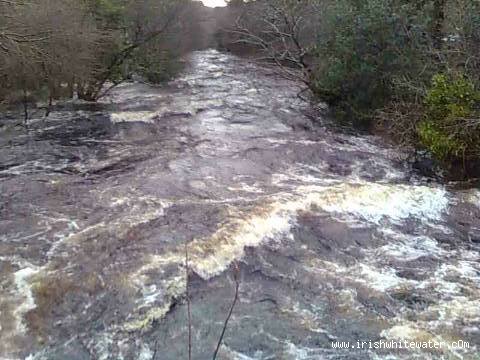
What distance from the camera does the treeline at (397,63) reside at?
11695mm

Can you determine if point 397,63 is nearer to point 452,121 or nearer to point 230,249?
point 452,121

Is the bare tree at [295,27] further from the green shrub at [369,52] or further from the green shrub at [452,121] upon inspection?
the green shrub at [452,121]

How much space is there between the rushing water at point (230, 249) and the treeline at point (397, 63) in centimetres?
111

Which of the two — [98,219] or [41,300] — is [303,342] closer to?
[41,300]

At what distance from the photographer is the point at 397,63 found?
47.5 feet

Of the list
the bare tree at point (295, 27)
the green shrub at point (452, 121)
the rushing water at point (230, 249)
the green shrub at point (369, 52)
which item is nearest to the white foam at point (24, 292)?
the rushing water at point (230, 249)

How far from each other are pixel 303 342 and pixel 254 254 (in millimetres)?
2002

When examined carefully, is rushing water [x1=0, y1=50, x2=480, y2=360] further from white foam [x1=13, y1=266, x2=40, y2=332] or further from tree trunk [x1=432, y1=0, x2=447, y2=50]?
tree trunk [x1=432, y1=0, x2=447, y2=50]

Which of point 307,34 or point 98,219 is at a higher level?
point 307,34

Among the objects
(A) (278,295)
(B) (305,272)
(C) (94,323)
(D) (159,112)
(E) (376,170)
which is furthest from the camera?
(D) (159,112)

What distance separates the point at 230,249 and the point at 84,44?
33.2 feet

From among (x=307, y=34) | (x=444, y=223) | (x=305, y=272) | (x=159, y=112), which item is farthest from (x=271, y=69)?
(x=305, y=272)

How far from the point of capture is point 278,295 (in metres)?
6.94

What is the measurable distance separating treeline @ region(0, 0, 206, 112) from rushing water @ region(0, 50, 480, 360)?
2240mm
